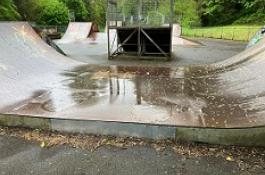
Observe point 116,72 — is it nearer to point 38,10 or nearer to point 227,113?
point 227,113

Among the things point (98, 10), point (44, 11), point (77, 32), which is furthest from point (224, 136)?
point (98, 10)

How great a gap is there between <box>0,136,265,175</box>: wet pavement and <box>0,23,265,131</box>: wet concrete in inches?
21.3

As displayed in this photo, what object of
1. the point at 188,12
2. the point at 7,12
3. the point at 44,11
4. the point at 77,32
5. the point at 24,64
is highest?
the point at 188,12

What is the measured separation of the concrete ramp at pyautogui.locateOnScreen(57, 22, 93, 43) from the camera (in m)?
23.2

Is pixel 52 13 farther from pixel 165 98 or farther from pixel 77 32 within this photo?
pixel 165 98

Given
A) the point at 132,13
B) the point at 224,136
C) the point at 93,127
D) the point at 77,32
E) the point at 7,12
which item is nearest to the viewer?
the point at 224,136

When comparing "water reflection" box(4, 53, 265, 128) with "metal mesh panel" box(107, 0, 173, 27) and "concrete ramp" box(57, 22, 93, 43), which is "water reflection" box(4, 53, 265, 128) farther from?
"concrete ramp" box(57, 22, 93, 43)

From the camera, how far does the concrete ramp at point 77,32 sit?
23234 millimetres

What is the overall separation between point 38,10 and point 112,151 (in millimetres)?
31994

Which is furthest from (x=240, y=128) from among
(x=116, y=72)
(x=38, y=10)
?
(x=38, y=10)

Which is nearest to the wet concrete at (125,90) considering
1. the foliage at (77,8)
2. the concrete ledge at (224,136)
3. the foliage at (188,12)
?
the concrete ledge at (224,136)

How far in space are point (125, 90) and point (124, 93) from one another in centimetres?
28

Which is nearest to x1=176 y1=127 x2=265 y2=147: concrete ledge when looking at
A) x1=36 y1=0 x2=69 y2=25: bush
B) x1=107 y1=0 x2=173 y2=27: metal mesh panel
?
x1=107 y1=0 x2=173 y2=27: metal mesh panel

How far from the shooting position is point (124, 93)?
623 cm
